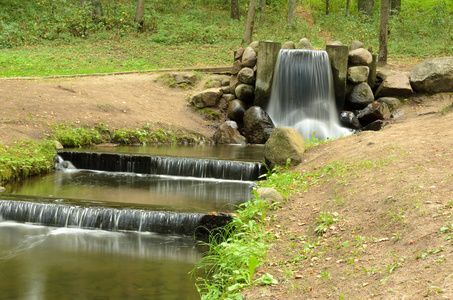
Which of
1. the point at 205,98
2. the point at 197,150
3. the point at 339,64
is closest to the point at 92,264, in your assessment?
the point at 197,150

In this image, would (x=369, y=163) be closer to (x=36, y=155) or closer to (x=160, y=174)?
(x=160, y=174)

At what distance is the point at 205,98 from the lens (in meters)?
16.0

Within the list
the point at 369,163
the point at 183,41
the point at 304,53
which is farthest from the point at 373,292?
the point at 183,41

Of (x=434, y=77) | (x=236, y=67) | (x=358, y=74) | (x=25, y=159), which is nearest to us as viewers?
(x=25, y=159)

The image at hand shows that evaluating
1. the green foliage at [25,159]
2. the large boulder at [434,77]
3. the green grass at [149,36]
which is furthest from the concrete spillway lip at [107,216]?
the large boulder at [434,77]

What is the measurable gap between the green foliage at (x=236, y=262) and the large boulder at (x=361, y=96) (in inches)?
398

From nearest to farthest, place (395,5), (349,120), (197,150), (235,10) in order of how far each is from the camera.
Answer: (197,150)
(349,120)
(395,5)
(235,10)

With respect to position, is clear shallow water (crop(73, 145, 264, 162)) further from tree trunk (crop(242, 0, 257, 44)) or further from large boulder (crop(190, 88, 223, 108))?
tree trunk (crop(242, 0, 257, 44))

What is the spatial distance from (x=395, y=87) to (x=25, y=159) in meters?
11.3

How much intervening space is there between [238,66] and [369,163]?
9839 millimetres

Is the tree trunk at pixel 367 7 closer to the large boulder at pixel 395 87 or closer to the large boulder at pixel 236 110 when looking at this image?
the large boulder at pixel 395 87

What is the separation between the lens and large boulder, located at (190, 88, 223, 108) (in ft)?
52.5

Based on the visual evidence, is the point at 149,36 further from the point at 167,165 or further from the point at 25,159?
the point at 25,159

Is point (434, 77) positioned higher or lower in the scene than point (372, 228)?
higher
